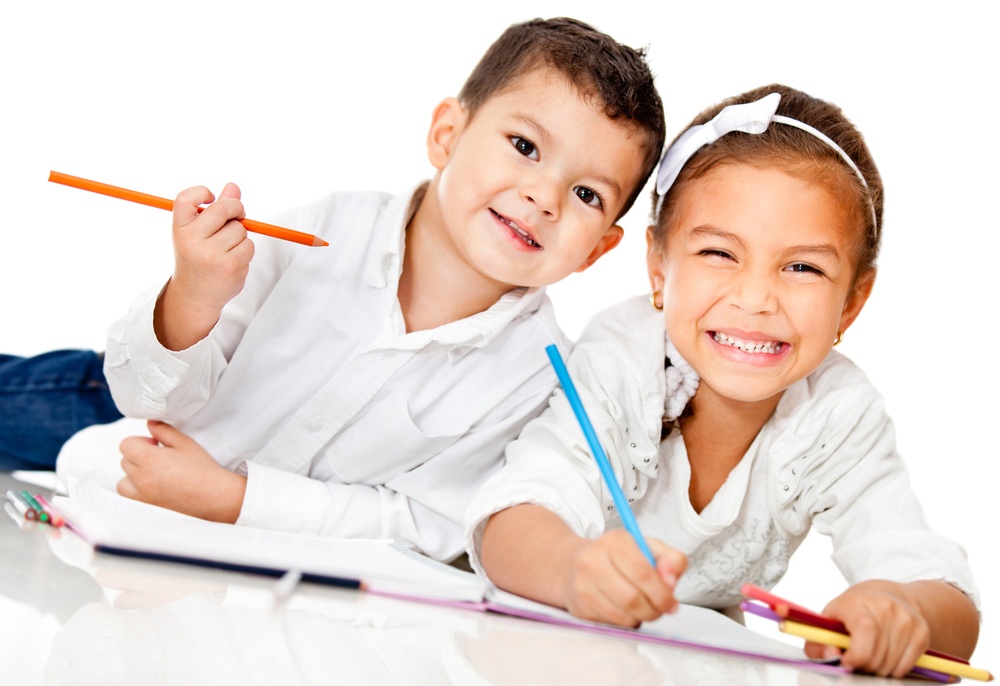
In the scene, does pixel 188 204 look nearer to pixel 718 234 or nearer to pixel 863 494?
pixel 718 234

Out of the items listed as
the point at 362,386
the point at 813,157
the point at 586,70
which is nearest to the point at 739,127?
the point at 813,157

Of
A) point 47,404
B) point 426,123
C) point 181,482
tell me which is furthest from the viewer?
point 426,123

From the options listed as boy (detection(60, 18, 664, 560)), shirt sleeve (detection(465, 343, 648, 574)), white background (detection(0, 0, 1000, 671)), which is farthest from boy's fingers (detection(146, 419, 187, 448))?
white background (detection(0, 0, 1000, 671))

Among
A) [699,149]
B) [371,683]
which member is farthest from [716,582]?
[371,683]

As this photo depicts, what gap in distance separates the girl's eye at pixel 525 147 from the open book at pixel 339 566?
50 cm

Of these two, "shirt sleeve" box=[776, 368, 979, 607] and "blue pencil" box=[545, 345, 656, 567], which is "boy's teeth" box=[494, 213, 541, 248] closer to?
"blue pencil" box=[545, 345, 656, 567]

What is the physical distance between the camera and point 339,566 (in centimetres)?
77

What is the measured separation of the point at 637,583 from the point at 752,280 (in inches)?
16.6

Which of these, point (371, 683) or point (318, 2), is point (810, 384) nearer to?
point (371, 683)

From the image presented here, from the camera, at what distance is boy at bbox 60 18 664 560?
1146mm

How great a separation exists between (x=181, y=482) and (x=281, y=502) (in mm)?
103

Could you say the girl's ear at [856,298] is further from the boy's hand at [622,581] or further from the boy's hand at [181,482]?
the boy's hand at [181,482]

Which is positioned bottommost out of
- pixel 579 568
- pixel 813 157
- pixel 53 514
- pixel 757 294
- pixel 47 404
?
pixel 47 404

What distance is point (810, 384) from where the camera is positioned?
3.90 feet
